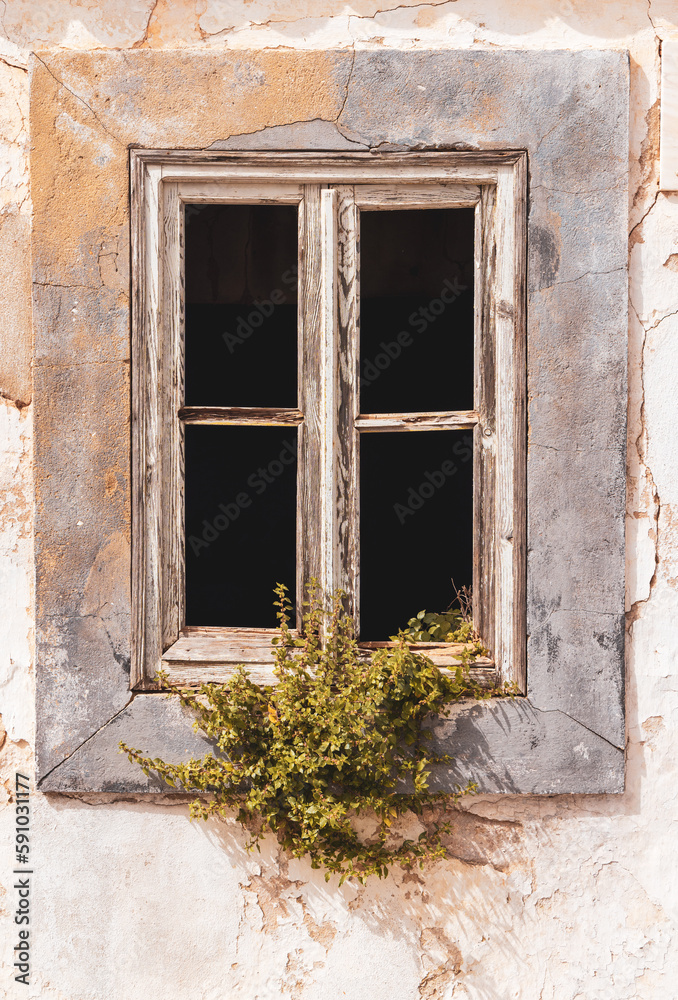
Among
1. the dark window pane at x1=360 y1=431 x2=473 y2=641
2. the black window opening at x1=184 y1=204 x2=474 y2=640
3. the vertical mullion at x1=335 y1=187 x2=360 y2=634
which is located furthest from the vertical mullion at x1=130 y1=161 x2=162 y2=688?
the dark window pane at x1=360 y1=431 x2=473 y2=641

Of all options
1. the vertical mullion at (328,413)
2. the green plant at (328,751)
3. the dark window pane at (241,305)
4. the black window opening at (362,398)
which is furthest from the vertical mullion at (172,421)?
the black window opening at (362,398)

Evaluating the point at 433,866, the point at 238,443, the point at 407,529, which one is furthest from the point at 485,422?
the point at 238,443

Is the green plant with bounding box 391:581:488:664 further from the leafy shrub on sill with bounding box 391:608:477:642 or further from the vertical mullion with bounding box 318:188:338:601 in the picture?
the vertical mullion with bounding box 318:188:338:601

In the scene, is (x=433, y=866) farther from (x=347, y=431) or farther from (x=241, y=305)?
(x=241, y=305)

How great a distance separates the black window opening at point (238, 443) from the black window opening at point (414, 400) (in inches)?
23.8

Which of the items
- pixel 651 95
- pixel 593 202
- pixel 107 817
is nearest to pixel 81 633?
pixel 107 817

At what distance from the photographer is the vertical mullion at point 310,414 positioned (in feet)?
7.00

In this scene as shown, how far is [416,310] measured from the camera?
5242 millimetres

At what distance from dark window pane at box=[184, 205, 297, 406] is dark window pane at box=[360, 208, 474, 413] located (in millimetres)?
567

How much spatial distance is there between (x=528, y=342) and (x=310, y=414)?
2.12ft

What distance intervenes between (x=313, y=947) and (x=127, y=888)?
545mm

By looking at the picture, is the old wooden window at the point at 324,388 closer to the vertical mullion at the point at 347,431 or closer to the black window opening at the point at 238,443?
the vertical mullion at the point at 347,431

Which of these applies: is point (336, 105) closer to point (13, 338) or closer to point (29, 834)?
point (13, 338)

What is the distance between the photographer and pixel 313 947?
2.05 m
